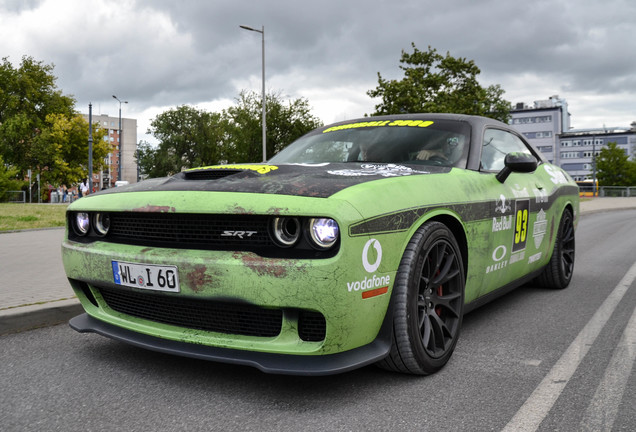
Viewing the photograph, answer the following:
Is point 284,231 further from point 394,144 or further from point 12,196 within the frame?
point 12,196

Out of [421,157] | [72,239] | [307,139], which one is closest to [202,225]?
[72,239]

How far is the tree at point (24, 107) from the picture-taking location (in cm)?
4453

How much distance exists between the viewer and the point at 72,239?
3094 millimetres

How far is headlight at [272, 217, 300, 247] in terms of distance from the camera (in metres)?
2.32

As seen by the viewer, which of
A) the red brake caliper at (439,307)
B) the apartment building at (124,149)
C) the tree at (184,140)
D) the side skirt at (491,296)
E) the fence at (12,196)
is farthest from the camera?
the apartment building at (124,149)

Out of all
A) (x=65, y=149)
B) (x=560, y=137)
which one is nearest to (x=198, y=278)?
(x=65, y=149)

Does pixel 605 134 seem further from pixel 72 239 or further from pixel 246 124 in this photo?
pixel 72 239

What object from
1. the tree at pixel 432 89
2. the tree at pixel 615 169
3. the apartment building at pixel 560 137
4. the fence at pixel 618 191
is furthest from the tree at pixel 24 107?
the apartment building at pixel 560 137

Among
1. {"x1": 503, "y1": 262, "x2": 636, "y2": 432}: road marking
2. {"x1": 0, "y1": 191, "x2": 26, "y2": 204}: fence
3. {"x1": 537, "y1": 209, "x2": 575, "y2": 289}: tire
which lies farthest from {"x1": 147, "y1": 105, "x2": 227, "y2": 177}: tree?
{"x1": 503, "y1": 262, "x2": 636, "y2": 432}: road marking

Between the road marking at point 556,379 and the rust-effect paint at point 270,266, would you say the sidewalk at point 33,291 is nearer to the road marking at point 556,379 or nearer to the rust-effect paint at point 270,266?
the rust-effect paint at point 270,266

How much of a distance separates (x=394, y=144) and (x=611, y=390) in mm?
1900

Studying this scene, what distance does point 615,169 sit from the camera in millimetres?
62844

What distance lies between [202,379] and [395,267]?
3.61 feet

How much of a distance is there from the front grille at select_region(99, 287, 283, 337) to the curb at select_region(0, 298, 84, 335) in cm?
151
